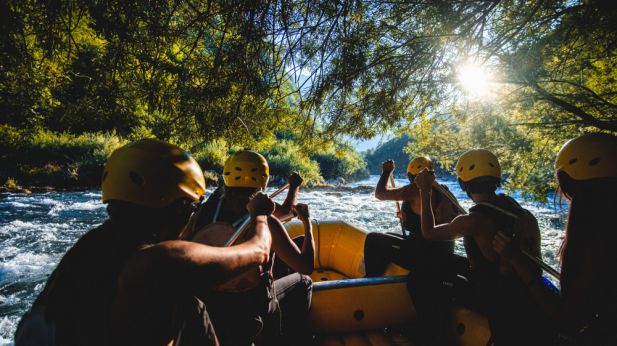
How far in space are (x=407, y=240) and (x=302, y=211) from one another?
1848 millimetres

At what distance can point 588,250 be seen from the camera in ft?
3.90

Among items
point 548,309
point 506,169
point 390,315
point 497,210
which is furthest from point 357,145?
point 506,169

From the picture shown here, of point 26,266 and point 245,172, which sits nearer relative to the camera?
point 245,172

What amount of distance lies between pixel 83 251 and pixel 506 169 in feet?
25.4

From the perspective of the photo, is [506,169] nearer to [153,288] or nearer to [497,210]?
[497,210]

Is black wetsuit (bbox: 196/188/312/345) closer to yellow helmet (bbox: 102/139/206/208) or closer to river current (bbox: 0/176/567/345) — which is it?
yellow helmet (bbox: 102/139/206/208)

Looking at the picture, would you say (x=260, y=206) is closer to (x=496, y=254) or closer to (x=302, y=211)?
(x=302, y=211)

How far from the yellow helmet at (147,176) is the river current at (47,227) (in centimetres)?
459

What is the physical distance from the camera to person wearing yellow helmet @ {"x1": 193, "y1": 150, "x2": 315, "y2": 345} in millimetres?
1809

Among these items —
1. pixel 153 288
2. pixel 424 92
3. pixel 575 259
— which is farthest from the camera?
pixel 424 92

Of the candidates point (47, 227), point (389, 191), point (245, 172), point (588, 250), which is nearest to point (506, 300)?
point (588, 250)

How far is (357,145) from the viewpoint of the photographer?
4.89 meters

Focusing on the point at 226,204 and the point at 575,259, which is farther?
the point at 226,204

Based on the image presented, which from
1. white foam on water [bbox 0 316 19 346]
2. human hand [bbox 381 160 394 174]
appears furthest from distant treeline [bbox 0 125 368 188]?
white foam on water [bbox 0 316 19 346]
